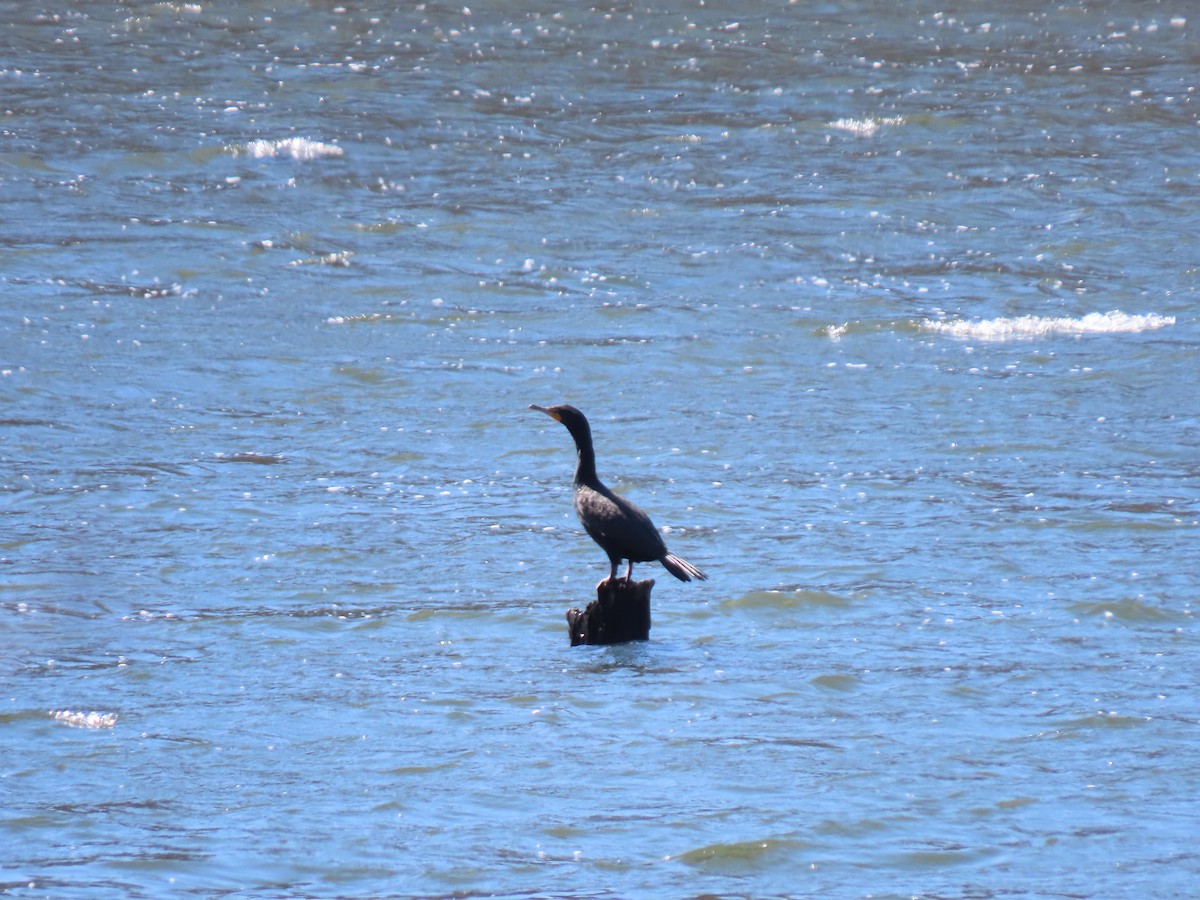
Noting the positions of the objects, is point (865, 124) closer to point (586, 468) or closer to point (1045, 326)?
point (1045, 326)

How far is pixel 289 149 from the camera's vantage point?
18.4m

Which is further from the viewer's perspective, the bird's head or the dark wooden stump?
the bird's head

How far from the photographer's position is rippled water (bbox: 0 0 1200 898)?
6.59 meters

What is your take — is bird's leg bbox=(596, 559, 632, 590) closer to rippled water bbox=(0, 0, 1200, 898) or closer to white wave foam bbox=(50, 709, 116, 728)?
rippled water bbox=(0, 0, 1200, 898)

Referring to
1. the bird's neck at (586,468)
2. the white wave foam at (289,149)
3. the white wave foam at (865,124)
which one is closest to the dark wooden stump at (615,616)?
the bird's neck at (586,468)

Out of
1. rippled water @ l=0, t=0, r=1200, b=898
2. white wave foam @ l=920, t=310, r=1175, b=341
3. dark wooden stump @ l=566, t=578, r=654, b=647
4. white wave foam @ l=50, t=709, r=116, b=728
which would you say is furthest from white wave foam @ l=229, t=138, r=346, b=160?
white wave foam @ l=50, t=709, r=116, b=728

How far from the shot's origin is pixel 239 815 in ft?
21.3

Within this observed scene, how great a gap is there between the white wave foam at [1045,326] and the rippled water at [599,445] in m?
0.05

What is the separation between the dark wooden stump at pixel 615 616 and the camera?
8102mm

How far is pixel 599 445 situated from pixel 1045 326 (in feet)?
14.2

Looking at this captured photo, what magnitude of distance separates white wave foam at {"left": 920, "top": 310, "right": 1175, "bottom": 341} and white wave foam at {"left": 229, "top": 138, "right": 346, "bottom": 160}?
6613mm

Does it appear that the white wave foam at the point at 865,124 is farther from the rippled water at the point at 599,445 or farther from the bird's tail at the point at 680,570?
the bird's tail at the point at 680,570

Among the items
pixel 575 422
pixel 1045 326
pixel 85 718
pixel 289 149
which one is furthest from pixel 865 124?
pixel 85 718

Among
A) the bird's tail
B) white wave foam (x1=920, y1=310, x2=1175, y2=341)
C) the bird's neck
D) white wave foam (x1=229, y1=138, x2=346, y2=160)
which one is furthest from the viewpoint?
white wave foam (x1=229, y1=138, x2=346, y2=160)
